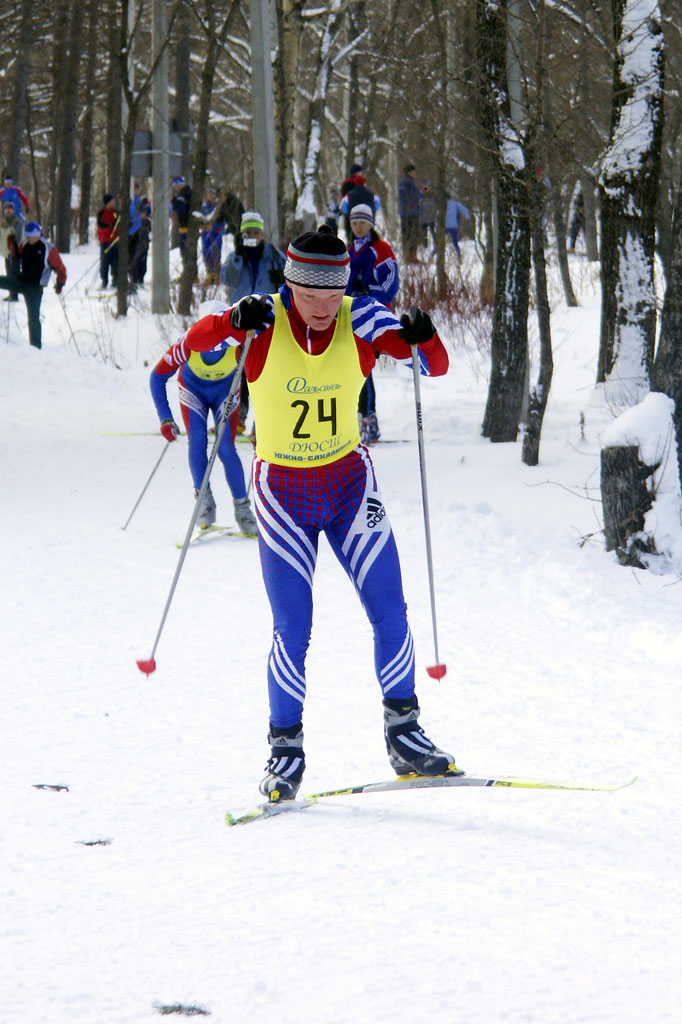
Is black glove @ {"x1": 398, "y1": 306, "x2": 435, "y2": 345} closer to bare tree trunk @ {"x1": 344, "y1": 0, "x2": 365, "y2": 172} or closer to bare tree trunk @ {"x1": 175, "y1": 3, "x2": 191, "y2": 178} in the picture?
bare tree trunk @ {"x1": 175, "y1": 3, "x2": 191, "y2": 178}

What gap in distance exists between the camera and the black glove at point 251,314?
11.8ft

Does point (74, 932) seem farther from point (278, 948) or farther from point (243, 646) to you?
point (243, 646)

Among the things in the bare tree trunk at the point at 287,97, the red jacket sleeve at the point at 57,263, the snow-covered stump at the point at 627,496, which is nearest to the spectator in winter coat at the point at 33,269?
the red jacket sleeve at the point at 57,263

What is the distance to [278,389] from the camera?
12.3 ft

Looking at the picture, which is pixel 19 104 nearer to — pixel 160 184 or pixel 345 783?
pixel 160 184

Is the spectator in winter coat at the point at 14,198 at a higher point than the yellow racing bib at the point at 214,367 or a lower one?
higher

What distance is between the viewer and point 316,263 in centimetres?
364

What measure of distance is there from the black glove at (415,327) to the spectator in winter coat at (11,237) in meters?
14.0

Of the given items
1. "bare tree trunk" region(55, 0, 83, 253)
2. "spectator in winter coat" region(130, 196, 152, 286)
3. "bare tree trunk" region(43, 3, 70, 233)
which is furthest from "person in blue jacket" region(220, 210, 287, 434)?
"bare tree trunk" region(43, 3, 70, 233)

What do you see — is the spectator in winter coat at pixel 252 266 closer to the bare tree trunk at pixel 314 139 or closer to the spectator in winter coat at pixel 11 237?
the bare tree trunk at pixel 314 139

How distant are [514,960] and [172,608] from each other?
4.20 meters

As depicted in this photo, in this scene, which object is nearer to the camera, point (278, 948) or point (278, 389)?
point (278, 948)

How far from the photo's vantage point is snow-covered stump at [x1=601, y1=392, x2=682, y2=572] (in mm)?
6543

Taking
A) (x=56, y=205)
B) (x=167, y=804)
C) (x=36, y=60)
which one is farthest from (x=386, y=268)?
(x=36, y=60)
